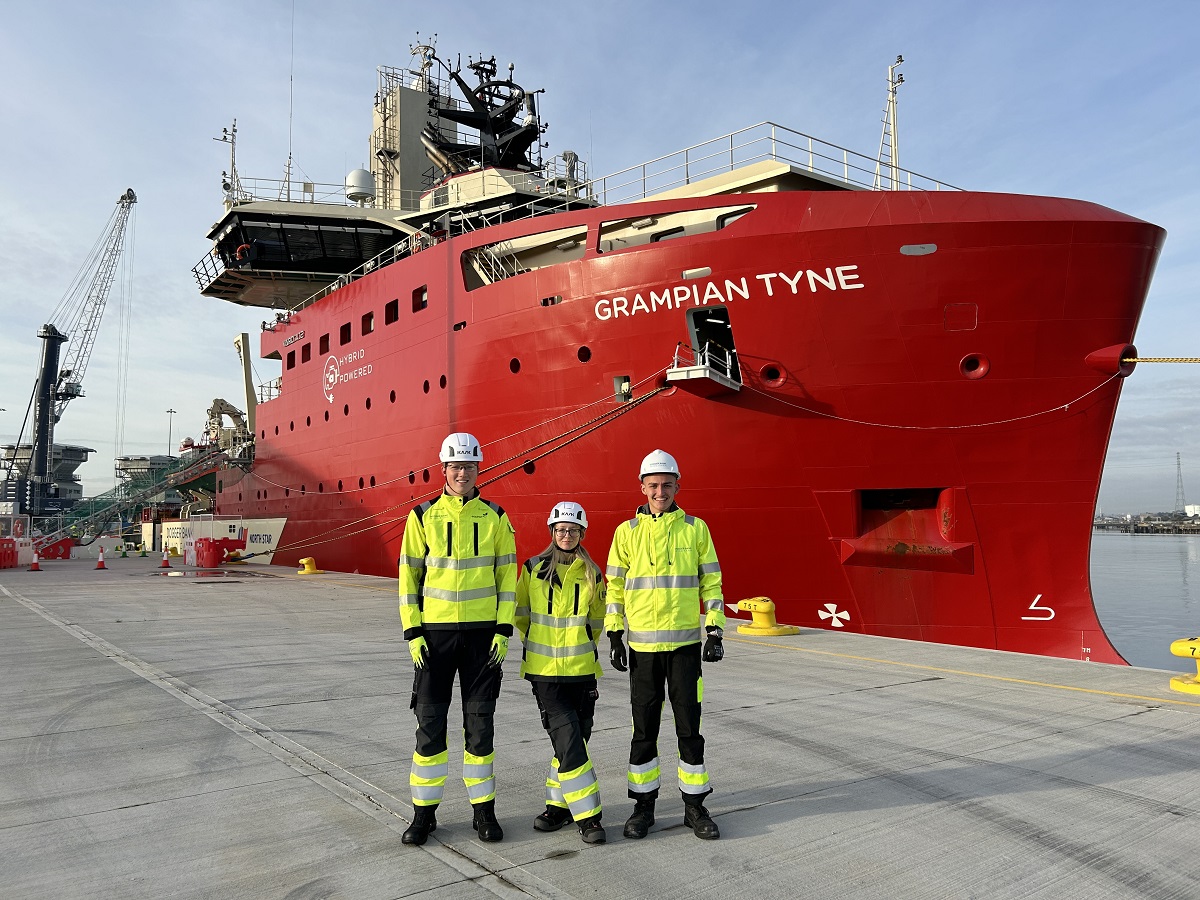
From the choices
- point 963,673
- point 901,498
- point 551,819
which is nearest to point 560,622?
point 551,819

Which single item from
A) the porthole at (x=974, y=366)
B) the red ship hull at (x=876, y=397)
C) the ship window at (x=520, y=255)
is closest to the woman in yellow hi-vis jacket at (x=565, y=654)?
the red ship hull at (x=876, y=397)

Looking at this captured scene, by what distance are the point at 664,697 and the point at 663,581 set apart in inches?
21.3

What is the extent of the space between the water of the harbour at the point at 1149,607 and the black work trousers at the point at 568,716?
1254 cm

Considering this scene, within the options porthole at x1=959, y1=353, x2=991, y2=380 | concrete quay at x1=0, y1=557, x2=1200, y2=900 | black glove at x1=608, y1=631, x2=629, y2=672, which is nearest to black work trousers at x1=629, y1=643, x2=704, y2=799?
black glove at x1=608, y1=631, x2=629, y2=672

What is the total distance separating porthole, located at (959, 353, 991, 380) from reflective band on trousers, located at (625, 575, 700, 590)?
6.58 meters

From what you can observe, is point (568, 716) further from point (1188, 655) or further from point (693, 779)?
point (1188, 655)

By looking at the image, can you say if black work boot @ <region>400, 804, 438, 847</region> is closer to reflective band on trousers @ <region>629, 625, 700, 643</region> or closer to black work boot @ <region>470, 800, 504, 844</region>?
black work boot @ <region>470, 800, 504, 844</region>

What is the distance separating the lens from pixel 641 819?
3.57m

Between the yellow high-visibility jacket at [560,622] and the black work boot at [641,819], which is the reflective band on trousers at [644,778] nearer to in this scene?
the black work boot at [641,819]

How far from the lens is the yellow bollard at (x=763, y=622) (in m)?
9.34

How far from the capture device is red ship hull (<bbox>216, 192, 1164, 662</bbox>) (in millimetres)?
8961

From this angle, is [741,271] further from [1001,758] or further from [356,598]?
[356,598]

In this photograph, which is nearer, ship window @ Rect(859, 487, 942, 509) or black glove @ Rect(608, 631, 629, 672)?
black glove @ Rect(608, 631, 629, 672)

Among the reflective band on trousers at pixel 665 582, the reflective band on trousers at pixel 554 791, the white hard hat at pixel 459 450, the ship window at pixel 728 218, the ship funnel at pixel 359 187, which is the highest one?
the ship funnel at pixel 359 187
